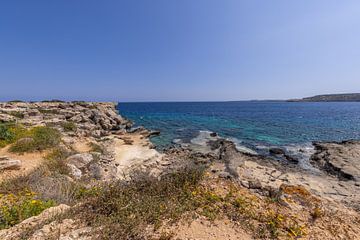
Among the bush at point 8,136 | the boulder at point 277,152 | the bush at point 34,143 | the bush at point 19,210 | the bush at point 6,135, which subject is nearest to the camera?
the bush at point 19,210

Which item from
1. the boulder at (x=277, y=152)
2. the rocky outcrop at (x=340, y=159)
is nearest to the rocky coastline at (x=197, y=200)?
the rocky outcrop at (x=340, y=159)

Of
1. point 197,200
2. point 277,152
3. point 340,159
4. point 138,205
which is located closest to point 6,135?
point 138,205

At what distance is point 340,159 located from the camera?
688 inches

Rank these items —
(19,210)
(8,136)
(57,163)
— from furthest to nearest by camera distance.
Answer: (8,136) < (57,163) < (19,210)

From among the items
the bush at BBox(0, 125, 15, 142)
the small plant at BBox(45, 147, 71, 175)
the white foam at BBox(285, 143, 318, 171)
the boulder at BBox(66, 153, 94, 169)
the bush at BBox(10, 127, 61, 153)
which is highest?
the bush at BBox(0, 125, 15, 142)

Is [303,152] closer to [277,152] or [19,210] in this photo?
[277,152]

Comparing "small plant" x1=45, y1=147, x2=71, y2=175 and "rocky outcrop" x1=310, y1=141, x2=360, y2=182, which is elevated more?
"small plant" x1=45, y1=147, x2=71, y2=175

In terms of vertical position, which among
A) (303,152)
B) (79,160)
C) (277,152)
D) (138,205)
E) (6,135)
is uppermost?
(6,135)

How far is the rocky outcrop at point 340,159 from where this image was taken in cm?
1480

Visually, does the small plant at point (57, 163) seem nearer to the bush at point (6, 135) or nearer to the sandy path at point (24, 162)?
the sandy path at point (24, 162)

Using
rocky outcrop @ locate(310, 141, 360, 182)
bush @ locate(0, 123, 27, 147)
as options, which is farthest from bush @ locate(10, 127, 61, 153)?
rocky outcrop @ locate(310, 141, 360, 182)

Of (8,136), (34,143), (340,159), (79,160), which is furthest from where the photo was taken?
(340,159)

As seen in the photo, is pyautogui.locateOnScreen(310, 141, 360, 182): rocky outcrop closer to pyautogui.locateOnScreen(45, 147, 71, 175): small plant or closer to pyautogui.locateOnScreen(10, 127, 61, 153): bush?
pyautogui.locateOnScreen(45, 147, 71, 175): small plant

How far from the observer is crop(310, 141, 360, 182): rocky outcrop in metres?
14.8
